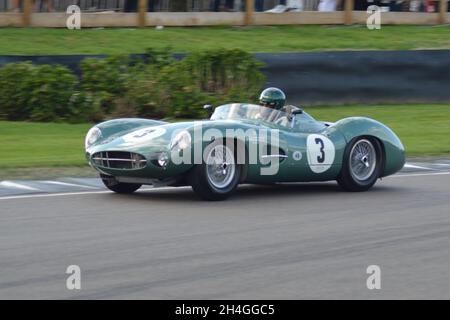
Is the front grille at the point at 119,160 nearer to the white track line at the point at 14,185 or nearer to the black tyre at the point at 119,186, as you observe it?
the black tyre at the point at 119,186

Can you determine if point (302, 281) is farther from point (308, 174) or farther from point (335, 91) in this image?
point (335, 91)

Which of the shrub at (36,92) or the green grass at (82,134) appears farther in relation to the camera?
the shrub at (36,92)

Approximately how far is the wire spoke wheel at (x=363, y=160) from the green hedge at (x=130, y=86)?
19.5ft

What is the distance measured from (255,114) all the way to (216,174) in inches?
42.0

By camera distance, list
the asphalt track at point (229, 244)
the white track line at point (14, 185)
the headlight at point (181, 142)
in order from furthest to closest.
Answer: the white track line at point (14, 185)
the headlight at point (181, 142)
the asphalt track at point (229, 244)

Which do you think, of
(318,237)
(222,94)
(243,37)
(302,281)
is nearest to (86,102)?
(222,94)

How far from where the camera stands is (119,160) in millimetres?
10047

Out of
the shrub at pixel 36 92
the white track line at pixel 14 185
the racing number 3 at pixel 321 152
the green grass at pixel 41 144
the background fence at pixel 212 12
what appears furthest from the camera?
the background fence at pixel 212 12

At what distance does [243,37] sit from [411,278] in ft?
53.2

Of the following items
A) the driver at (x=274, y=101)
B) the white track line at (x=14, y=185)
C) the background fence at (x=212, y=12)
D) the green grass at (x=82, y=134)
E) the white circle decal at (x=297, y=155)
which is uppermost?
the background fence at (x=212, y=12)

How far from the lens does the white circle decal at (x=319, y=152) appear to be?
10.8 meters

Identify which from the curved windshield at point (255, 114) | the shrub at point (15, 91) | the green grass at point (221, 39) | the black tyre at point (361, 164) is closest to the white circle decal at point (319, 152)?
the black tyre at point (361, 164)

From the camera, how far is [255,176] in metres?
10.4

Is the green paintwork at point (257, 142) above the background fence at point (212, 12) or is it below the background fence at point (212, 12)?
below
